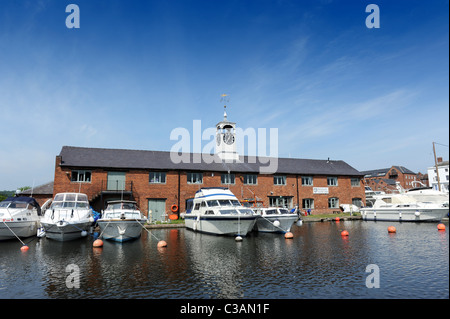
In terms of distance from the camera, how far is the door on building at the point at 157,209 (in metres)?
34.0

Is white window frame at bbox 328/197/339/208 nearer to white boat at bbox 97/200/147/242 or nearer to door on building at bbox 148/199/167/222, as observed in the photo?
door on building at bbox 148/199/167/222

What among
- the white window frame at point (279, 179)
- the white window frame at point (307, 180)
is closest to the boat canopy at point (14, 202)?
the white window frame at point (279, 179)

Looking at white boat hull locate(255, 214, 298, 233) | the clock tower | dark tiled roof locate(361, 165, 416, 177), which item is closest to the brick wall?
the clock tower

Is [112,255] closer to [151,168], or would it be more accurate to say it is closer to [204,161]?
[151,168]

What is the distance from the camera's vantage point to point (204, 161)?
3934 cm

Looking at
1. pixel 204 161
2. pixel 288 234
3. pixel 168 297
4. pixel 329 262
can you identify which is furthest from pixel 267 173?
pixel 168 297

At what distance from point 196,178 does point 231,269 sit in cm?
2475

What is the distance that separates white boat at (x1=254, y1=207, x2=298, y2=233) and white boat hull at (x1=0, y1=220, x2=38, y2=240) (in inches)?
670

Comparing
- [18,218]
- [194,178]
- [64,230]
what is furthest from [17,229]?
[194,178]

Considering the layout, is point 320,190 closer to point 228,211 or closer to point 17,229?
point 228,211

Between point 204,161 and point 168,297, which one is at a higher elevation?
point 204,161

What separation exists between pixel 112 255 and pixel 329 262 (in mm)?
10977

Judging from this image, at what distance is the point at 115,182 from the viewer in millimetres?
33469
